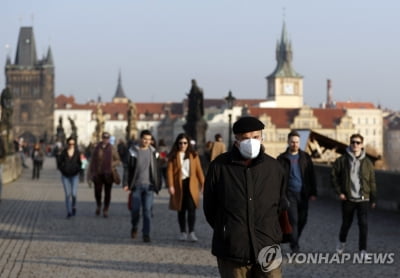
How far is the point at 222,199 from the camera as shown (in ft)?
17.1

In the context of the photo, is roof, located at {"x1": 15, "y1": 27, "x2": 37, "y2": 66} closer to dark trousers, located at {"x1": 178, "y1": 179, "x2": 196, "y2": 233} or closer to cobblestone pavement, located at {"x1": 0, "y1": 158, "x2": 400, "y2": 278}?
cobblestone pavement, located at {"x1": 0, "y1": 158, "x2": 400, "y2": 278}

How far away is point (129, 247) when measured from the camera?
35.4 feet

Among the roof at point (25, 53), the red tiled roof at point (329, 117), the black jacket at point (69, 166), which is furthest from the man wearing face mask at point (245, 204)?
the roof at point (25, 53)

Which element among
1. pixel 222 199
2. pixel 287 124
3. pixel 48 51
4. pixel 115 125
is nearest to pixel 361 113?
pixel 287 124

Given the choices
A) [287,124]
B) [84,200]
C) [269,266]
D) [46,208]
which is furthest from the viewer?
[287,124]

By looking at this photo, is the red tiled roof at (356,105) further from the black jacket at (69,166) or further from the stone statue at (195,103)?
the black jacket at (69,166)

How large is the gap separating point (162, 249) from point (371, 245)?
256 centimetres

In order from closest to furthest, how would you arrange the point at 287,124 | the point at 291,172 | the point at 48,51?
the point at 291,172 < the point at 287,124 < the point at 48,51

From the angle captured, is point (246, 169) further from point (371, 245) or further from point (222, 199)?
point (371, 245)

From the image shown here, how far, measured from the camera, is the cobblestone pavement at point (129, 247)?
8812mm

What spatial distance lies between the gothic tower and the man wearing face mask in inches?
5737

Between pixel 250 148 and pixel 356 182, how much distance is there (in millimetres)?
5097

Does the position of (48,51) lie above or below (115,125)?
above

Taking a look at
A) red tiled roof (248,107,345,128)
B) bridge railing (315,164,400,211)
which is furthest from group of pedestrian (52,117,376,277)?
red tiled roof (248,107,345,128)
